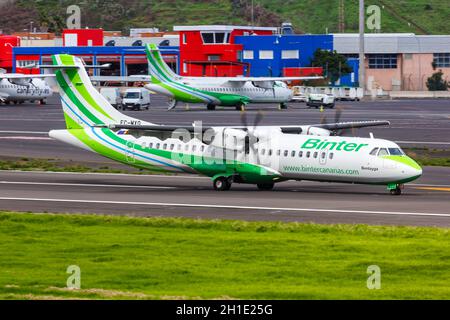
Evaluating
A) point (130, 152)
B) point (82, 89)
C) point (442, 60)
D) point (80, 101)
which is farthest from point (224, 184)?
point (442, 60)

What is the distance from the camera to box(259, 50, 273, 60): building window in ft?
485

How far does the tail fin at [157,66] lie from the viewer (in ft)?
316

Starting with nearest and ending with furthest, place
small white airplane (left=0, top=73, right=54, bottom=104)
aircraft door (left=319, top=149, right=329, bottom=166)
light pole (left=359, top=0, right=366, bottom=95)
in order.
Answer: aircraft door (left=319, top=149, right=329, bottom=166), small white airplane (left=0, top=73, right=54, bottom=104), light pole (left=359, top=0, right=366, bottom=95)

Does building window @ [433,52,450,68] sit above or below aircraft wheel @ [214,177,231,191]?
above

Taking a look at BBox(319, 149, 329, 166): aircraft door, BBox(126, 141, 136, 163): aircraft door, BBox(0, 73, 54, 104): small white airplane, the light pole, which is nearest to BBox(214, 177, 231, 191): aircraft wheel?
BBox(126, 141, 136, 163): aircraft door

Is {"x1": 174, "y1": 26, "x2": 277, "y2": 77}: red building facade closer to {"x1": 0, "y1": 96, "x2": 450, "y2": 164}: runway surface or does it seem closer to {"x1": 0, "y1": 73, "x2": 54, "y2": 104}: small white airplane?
{"x1": 0, "y1": 96, "x2": 450, "y2": 164}: runway surface

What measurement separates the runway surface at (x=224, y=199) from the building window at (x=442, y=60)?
383 feet

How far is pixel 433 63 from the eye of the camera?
160 metres

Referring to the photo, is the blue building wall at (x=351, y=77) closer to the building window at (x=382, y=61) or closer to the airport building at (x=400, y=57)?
the airport building at (x=400, y=57)

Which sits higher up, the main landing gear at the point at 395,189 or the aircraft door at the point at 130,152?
the aircraft door at the point at 130,152

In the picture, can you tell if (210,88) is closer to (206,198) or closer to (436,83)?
(206,198)

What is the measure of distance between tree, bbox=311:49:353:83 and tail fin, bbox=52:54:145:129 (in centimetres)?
10200

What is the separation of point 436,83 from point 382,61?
916 centimetres

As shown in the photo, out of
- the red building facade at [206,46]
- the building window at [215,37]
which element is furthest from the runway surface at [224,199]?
the building window at [215,37]
